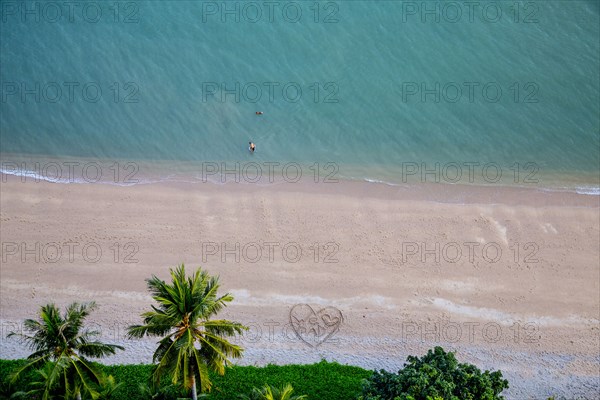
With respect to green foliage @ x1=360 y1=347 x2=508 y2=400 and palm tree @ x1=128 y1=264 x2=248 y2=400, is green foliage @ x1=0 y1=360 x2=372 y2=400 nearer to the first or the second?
green foliage @ x1=360 y1=347 x2=508 y2=400

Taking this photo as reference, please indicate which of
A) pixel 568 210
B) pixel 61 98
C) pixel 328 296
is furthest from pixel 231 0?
pixel 568 210

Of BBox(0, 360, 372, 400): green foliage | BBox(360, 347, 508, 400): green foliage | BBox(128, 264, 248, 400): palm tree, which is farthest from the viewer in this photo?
BBox(0, 360, 372, 400): green foliage

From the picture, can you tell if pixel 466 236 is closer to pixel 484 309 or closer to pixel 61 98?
pixel 484 309

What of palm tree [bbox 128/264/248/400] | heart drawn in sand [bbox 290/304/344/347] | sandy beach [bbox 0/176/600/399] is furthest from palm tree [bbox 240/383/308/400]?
heart drawn in sand [bbox 290/304/344/347]

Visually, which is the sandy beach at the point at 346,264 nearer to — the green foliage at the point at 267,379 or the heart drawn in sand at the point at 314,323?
the heart drawn in sand at the point at 314,323

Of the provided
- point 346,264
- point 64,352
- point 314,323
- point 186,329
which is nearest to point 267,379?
point 314,323

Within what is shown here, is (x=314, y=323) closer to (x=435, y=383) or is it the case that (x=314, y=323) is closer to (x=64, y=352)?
(x=435, y=383)
